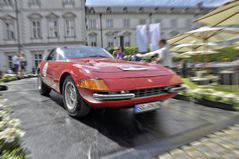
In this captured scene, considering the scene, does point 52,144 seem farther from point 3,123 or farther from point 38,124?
point 38,124

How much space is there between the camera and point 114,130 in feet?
9.79

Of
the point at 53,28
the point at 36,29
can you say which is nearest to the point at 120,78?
the point at 53,28

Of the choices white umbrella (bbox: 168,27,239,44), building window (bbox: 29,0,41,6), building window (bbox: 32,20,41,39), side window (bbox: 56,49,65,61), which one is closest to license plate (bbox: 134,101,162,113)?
side window (bbox: 56,49,65,61)

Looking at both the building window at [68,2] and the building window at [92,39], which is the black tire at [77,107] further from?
the building window at [92,39]

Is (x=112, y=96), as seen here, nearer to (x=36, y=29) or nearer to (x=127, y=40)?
(x=36, y=29)

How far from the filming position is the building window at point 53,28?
28.5 metres

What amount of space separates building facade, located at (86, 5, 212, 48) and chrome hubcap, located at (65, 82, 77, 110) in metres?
34.6

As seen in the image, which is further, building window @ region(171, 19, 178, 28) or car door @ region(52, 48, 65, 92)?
building window @ region(171, 19, 178, 28)

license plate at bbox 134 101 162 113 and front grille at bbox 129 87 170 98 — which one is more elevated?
front grille at bbox 129 87 170 98

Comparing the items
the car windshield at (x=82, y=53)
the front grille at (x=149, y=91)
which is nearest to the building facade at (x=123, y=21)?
the car windshield at (x=82, y=53)

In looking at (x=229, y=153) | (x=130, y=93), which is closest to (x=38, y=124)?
(x=130, y=93)

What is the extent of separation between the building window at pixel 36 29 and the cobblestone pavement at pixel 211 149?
2933 cm

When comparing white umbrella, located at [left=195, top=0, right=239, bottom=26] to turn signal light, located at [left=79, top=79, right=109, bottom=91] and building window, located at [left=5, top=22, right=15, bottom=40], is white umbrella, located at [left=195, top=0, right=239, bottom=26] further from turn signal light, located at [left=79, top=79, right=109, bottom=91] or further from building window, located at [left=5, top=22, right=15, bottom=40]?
building window, located at [left=5, top=22, right=15, bottom=40]

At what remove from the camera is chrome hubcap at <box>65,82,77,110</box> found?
11.4 feet
